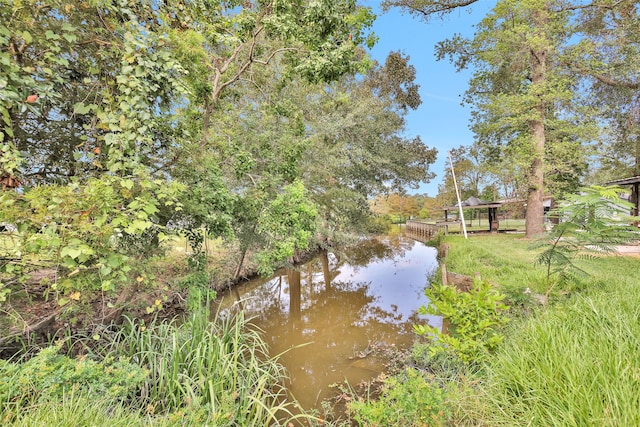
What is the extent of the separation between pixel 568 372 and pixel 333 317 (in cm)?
530

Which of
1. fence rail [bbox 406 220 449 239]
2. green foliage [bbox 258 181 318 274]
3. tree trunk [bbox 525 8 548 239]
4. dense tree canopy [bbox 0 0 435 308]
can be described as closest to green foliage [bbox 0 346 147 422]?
dense tree canopy [bbox 0 0 435 308]

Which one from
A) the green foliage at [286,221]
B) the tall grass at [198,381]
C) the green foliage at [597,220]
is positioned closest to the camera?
the tall grass at [198,381]

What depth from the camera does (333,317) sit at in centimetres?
676

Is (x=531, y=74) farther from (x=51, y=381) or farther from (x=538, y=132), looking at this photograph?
(x=51, y=381)

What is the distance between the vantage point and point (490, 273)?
6211 mm

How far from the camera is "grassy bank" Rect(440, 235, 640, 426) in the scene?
165 centimetres

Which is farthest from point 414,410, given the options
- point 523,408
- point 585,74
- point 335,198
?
point 585,74

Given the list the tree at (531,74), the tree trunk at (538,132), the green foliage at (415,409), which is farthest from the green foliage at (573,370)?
the tree trunk at (538,132)

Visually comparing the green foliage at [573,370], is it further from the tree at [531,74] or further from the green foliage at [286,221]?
the tree at [531,74]

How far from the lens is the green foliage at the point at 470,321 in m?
2.88

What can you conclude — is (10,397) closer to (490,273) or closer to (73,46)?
(73,46)

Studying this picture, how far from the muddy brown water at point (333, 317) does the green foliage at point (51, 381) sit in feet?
5.09

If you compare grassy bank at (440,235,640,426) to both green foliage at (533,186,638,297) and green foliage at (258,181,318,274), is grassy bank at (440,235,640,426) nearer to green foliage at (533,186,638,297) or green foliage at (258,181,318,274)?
green foliage at (533,186,638,297)

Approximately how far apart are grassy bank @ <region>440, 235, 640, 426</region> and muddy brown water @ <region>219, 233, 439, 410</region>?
→ 2127 mm
